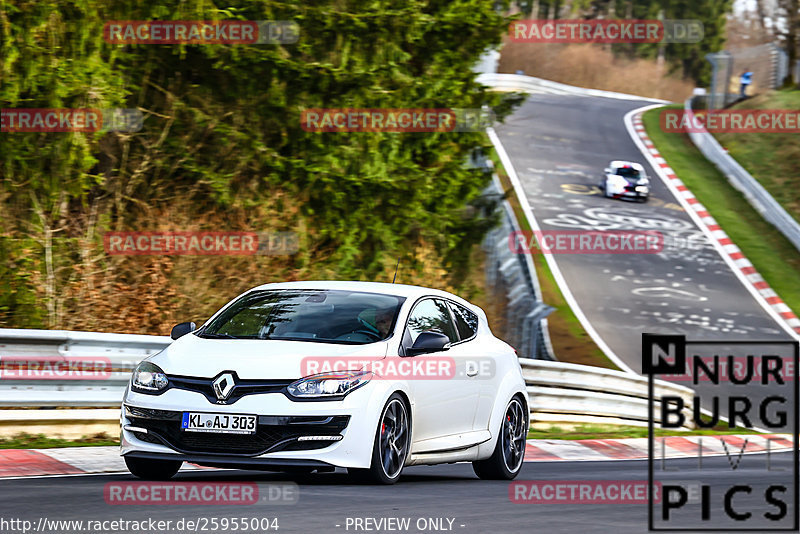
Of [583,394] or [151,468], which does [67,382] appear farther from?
[583,394]

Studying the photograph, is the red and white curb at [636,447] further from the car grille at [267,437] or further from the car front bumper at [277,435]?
the car grille at [267,437]

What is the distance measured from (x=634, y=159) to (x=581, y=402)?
28.2m

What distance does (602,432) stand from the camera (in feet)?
57.1

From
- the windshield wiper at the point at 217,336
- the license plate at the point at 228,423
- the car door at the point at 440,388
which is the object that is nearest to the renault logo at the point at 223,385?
the license plate at the point at 228,423

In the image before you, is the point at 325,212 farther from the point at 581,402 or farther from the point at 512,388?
the point at 512,388

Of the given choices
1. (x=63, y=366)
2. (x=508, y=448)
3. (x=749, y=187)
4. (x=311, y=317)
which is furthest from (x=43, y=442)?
(x=749, y=187)

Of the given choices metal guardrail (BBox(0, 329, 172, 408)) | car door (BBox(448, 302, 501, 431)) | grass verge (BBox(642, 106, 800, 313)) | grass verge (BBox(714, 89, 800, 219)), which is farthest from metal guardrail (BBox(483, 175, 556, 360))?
car door (BBox(448, 302, 501, 431))

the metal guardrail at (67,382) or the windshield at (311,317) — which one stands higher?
the windshield at (311,317)

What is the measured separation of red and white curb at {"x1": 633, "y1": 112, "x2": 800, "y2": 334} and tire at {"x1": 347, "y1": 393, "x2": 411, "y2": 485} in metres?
21.7

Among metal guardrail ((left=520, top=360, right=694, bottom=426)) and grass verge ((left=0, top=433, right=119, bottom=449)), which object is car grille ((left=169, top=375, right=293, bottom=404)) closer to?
grass verge ((left=0, top=433, right=119, bottom=449))

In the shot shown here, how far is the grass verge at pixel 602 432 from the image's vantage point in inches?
639

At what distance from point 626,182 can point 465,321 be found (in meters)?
29.4

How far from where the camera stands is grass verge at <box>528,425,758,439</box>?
16219 mm

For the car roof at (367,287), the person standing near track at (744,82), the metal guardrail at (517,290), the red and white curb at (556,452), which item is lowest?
the metal guardrail at (517,290)
